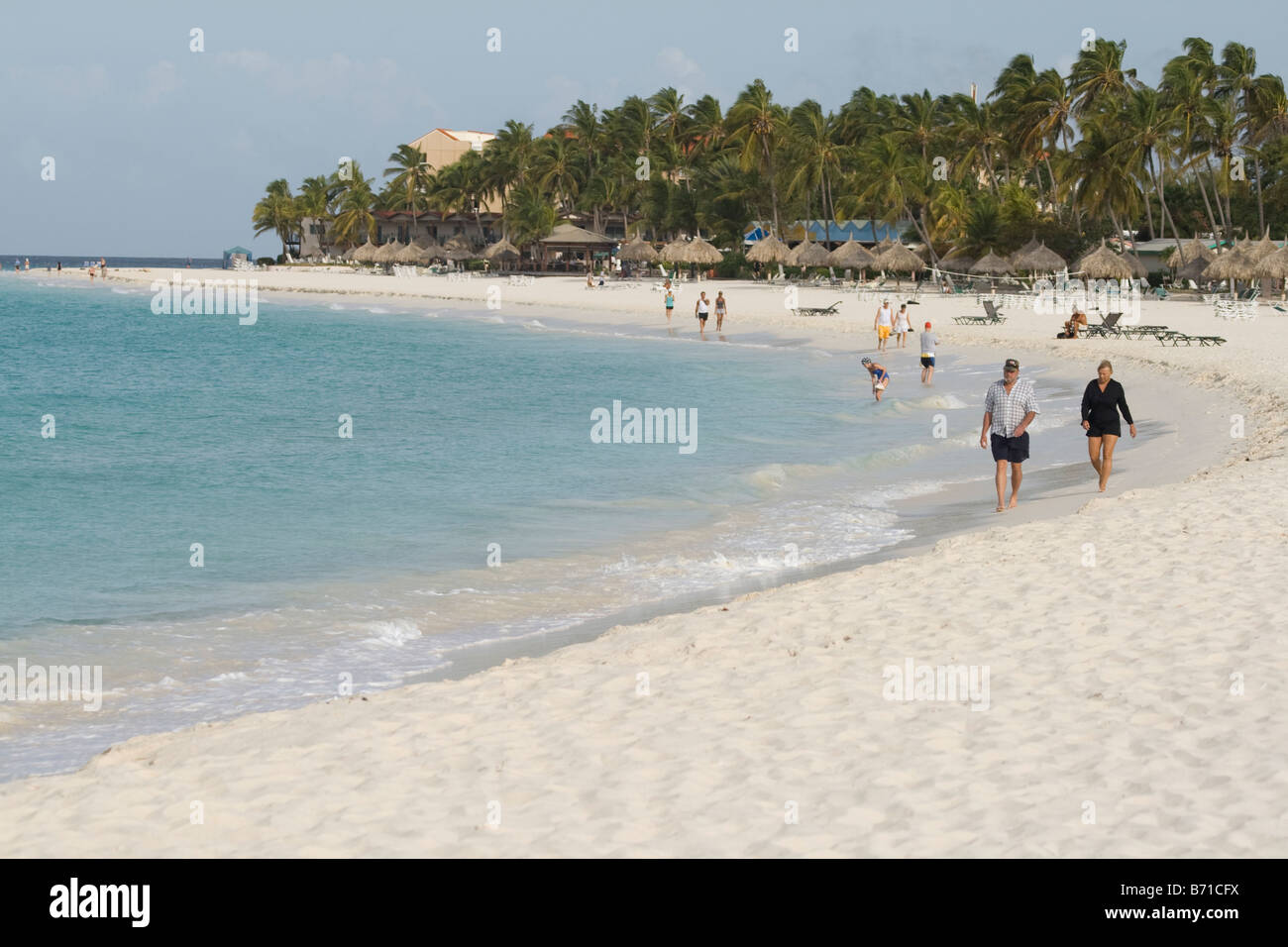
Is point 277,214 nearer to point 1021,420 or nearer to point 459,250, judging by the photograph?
point 459,250

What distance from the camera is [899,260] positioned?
5478 cm

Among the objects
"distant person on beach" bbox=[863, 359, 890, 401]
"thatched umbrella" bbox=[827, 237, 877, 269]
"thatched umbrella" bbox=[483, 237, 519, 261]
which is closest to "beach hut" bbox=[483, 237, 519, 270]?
"thatched umbrella" bbox=[483, 237, 519, 261]

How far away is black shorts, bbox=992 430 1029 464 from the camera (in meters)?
12.6

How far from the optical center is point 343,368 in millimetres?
38688

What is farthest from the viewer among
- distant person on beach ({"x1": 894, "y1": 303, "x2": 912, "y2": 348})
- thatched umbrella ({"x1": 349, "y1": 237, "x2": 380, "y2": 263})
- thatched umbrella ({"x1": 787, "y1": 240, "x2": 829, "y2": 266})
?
thatched umbrella ({"x1": 349, "y1": 237, "x2": 380, "y2": 263})

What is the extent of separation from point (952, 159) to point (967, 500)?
2150 inches

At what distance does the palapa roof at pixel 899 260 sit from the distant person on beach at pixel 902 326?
18.1 m

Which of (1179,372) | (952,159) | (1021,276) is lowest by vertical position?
(1179,372)

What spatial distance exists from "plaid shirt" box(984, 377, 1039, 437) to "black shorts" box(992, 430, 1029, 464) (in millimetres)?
72

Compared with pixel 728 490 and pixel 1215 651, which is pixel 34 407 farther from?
pixel 1215 651

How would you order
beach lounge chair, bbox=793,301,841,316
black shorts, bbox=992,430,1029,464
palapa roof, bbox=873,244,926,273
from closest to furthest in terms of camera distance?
black shorts, bbox=992,430,1029,464 < beach lounge chair, bbox=793,301,841,316 < palapa roof, bbox=873,244,926,273

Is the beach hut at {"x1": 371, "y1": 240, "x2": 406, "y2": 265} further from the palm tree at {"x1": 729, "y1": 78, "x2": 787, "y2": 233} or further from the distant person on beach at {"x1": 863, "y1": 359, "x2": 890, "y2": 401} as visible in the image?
the distant person on beach at {"x1": 863, "y1": 359, "x2": 890, "y2": 401}

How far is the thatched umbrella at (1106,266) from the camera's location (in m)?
43.9
